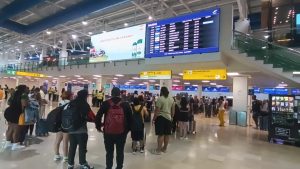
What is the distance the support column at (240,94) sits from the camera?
42.2 feet

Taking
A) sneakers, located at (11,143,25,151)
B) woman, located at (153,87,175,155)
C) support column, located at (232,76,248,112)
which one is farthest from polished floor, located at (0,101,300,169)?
support column, located at (232,76,248,112)

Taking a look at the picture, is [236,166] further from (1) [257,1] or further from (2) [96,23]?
(2) [96,23]

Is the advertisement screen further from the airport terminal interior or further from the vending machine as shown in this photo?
the vending machine

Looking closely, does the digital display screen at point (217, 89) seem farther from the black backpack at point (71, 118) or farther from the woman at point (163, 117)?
the black backpack at point (71, 118)

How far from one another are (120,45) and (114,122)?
1108 centimetres

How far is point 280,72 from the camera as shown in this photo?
8.36 m

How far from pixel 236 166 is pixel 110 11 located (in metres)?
16.0

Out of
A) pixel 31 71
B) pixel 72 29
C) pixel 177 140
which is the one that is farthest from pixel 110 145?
pixel 31 71

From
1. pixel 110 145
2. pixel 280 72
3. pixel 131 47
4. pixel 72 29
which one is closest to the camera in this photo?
pixel 110 145

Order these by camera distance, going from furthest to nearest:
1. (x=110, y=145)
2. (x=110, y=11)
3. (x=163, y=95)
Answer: (x=110, y=11), (x=163, y=95), (x=110, y=145)

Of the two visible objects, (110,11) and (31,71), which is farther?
(31,71)

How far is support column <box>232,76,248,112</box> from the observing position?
12.9 m

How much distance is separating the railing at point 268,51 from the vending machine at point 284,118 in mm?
1109

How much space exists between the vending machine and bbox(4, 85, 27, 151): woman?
7.63 m
